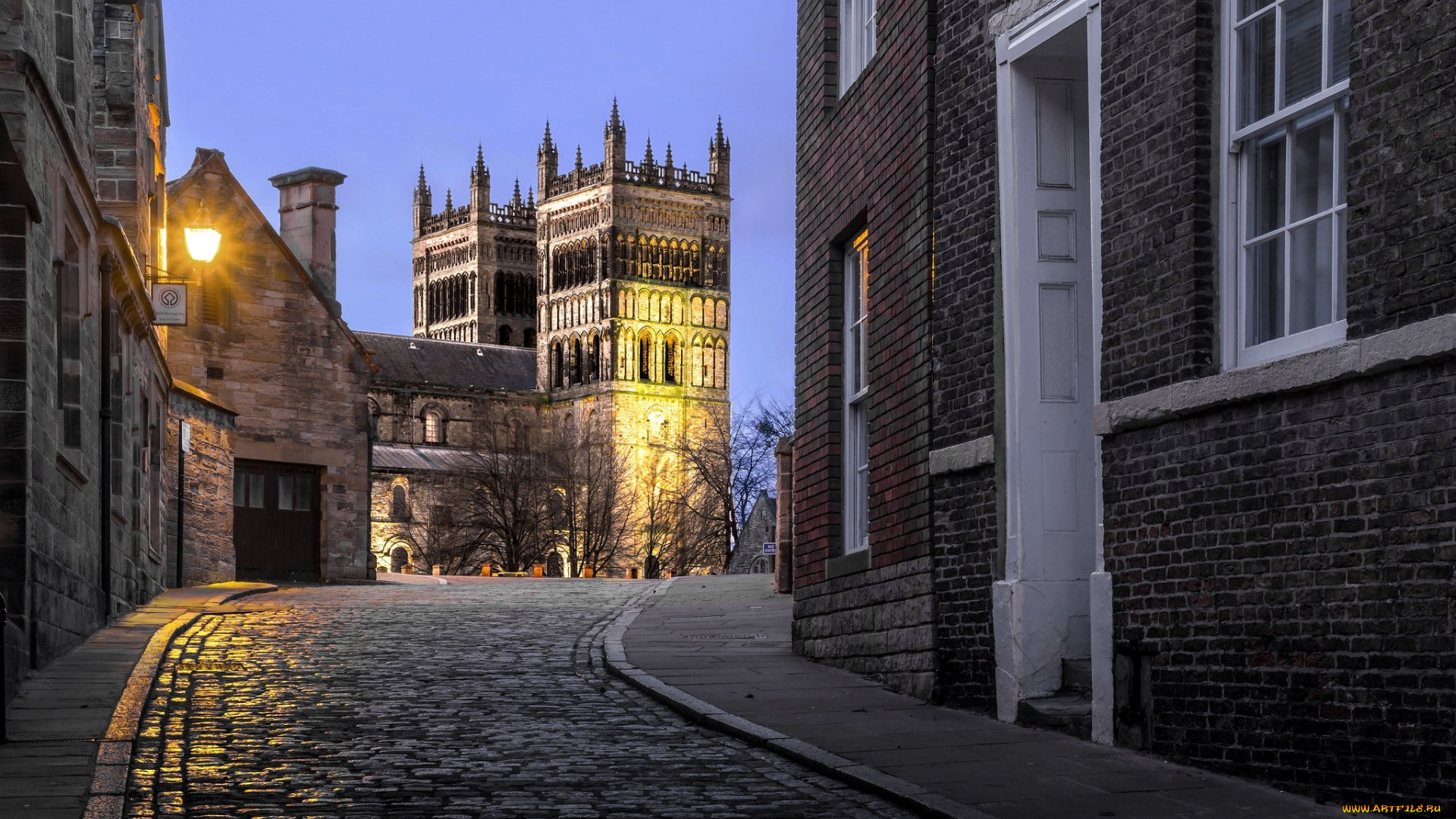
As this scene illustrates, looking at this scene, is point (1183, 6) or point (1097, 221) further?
point (1097, 221)

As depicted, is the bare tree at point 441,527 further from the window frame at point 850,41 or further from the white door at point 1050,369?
the white door at point 1050,369

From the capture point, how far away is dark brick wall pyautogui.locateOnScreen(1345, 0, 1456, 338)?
788 cm

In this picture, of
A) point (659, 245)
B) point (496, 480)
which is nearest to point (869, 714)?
Answer: point (496, 480)

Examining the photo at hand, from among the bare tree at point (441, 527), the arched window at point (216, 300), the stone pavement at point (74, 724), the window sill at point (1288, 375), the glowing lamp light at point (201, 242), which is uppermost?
the arched window at point (216, 300)

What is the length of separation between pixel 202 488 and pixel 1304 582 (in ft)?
80.6

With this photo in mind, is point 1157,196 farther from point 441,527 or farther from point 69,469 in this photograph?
point 441,527

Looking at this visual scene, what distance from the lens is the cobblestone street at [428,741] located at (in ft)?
29.1

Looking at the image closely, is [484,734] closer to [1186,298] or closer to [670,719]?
[670,719]

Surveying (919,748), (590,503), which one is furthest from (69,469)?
(590,503)

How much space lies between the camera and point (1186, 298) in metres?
9.77

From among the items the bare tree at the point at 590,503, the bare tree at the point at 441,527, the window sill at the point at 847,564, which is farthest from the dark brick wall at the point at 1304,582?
the bare tree at the point at 590,503

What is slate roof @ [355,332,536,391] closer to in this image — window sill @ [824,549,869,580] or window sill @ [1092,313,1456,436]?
window sill @ [824,549,869,580]

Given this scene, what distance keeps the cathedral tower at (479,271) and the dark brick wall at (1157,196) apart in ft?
510

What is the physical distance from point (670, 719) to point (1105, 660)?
292 centimetres
